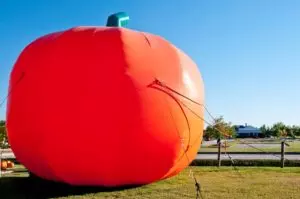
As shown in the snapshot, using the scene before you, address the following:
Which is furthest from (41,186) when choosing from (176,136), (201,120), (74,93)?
(201,120)

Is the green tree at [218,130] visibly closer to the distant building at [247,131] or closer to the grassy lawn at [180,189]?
the grassy lawn at [180,189]

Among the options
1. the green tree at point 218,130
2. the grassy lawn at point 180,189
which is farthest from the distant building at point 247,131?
the grassy lawn at point 180,189

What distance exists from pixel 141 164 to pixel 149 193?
578 millimetres

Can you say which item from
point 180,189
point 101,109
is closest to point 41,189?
point 101,109

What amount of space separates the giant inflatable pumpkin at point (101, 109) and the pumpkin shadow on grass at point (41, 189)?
0.80ft

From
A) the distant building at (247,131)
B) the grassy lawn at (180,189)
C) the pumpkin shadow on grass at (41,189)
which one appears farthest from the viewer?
the distant building at (247,131)

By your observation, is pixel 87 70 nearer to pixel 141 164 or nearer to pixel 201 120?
pixel 141 164

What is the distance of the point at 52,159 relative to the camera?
27.2 feet

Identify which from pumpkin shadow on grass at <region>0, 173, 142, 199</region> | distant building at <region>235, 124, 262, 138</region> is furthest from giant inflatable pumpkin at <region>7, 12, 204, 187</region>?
distant building at <region>235, 124, 262, 138</region>

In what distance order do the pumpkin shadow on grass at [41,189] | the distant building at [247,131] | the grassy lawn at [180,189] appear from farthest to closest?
the distant building at [247,131], the pumpkin shadow on grass at [41,189], the grassy lawn at [180,189]

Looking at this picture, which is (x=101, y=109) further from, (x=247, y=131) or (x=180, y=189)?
(x=247, y=131)

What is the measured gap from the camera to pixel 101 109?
7.94 m

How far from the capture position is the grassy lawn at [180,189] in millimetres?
7969

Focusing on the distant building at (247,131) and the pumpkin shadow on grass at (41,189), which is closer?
the pumpkin shadow on grass at (41,189)
